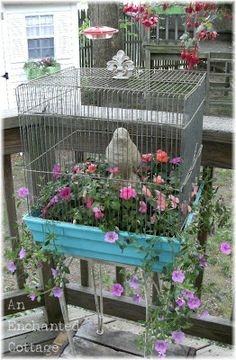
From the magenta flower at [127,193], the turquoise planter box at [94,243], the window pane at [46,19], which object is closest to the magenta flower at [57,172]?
the turquoise planter box at [94,243]

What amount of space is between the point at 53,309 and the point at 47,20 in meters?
3.98

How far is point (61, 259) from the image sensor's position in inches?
50.0

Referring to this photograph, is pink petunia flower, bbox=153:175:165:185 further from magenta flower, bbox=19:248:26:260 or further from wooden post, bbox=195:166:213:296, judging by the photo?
magenta flower, bbox=19:248:26:260

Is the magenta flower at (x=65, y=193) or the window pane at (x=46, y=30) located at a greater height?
the window pane at (x=46, y=30)

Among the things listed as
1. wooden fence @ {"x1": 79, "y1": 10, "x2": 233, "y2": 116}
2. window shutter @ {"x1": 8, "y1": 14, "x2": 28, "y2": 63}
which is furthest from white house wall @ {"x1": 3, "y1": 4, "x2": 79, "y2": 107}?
wooden fence @ {"x1": 79, "y1": 10, "x2": 233, "y2": 116}

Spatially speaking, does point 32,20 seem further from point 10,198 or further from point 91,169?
point 91,169

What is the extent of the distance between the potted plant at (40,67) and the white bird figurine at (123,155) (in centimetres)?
391

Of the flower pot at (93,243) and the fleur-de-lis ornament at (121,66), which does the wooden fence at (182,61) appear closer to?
the fleur-de-lis ornament at (121,66)

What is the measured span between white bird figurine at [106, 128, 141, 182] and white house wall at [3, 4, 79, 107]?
3.86 metres

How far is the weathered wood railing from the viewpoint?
1.46m

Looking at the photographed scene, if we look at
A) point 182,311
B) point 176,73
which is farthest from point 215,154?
point 182,311

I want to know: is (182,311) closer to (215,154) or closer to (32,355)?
(215,154)

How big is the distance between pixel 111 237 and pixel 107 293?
0.79 metres

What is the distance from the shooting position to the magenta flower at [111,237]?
3.76ft
